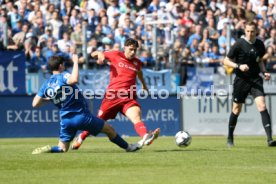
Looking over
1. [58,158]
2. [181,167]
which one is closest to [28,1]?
[58,158]

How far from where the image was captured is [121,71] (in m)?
16.3

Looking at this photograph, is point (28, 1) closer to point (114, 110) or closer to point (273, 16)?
point (273, 16)

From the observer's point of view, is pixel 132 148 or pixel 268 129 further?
pixel 268 129

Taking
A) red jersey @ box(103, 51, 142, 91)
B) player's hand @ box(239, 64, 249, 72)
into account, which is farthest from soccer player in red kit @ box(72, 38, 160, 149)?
player's hand @ box(239, 64, 249, 72)

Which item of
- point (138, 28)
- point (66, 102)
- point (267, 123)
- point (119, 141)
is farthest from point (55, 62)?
point (138, 28)

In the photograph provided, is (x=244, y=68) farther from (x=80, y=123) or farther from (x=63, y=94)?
(x=63, y=94)

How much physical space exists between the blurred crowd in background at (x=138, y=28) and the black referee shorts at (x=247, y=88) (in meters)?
8.69

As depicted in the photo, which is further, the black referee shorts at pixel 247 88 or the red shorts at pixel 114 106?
the black referee shorts at pixel 247 88

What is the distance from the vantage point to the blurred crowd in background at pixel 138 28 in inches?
1010

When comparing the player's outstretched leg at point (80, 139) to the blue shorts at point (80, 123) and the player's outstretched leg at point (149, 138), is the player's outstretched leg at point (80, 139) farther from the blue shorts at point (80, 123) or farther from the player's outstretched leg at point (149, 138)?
the player's outstretched leg at point (149, 138)

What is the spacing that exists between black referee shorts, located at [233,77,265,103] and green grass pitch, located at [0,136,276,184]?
1.33 metres

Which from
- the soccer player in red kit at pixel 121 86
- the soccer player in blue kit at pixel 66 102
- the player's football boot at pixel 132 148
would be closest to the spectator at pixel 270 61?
the soccer player in red kit at pixel 121 86

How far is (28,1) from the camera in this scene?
2783 cm

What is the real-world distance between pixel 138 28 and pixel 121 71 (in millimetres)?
11011
